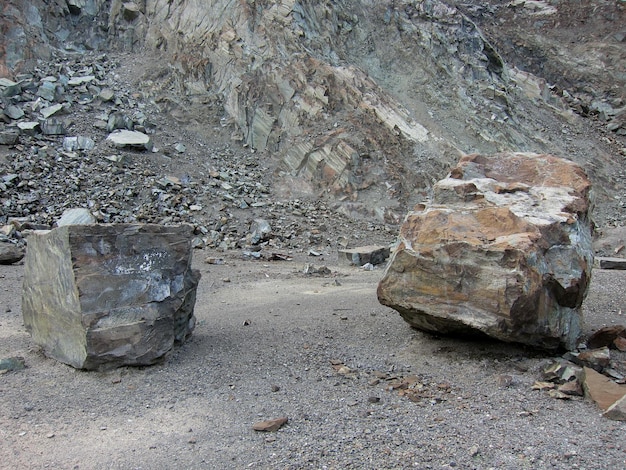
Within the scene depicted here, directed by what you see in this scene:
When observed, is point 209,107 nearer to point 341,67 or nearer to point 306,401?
point 341,67

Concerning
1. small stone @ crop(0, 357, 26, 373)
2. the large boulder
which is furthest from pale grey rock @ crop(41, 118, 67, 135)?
the large boulder

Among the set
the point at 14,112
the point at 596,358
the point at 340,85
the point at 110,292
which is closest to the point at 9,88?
the point at 14,112

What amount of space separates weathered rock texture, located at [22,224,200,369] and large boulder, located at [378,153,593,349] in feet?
5.82

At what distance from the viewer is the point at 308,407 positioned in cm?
373

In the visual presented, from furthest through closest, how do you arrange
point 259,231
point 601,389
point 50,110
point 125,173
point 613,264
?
point 50,110, point 125,173, point 259,231, point 613,264, point 601,389

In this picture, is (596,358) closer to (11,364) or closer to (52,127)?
(11,364)

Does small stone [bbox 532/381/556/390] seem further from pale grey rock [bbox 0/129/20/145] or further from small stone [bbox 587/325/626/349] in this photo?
pale grey rock [bbox 0/129/20/145]

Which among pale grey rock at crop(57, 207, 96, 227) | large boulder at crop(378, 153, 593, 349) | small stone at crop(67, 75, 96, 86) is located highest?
small stone at crop(67, 75, 96, 86)

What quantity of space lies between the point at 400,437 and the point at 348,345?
1.72 m

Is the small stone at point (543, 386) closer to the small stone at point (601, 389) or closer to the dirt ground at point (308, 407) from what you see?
the dirt ground at point (308, 407)

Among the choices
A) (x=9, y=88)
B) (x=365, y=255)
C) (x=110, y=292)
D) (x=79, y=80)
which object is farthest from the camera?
(x=79, y=80)

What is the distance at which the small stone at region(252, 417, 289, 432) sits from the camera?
3396mm

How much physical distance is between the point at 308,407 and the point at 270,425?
1.28 ft

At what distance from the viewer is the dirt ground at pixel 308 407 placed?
3.08 m
